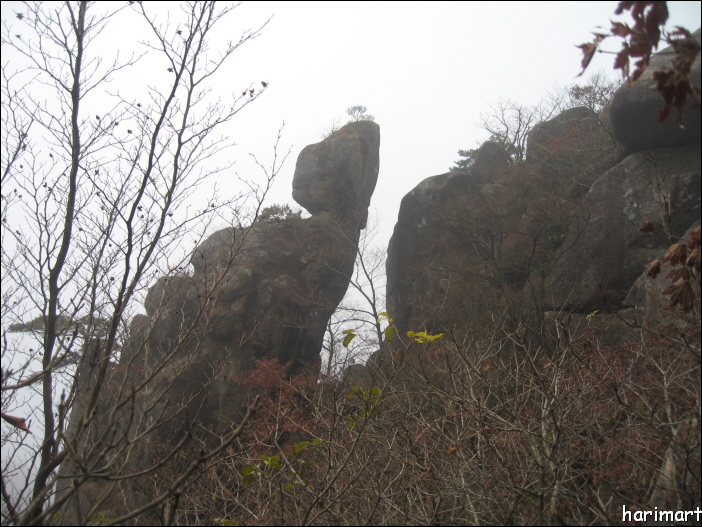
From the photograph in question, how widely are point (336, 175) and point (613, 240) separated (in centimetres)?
1050

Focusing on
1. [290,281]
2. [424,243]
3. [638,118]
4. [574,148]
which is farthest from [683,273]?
[424,243]

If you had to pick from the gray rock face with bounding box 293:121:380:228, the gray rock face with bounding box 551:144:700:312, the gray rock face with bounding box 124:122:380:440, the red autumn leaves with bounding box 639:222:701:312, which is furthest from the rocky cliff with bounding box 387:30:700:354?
the red autumn leaves with bounding box 639:222:701:312

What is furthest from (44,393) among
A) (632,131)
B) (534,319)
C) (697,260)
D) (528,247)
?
(528,247)

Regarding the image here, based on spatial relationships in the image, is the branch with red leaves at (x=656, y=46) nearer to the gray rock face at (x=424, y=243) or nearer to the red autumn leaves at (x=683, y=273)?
the red autumn leaves at (x=683, y=273)

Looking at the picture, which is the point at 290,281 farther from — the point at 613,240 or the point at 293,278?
the point at 613,240

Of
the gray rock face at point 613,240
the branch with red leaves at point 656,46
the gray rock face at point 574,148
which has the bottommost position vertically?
the branch with red leaves at point 656,46

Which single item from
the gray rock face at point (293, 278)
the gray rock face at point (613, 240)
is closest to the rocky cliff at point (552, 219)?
the gray rock face at point (613, 240)

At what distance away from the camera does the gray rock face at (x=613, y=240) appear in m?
9.41

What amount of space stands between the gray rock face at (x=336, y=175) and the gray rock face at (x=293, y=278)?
4 centimetres

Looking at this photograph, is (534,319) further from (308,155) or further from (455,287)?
(308,155)

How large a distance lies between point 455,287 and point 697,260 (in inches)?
442

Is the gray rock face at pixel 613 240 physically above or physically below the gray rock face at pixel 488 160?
below

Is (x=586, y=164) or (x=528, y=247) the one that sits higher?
(x=586, y=164)

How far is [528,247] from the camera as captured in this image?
1298cm
